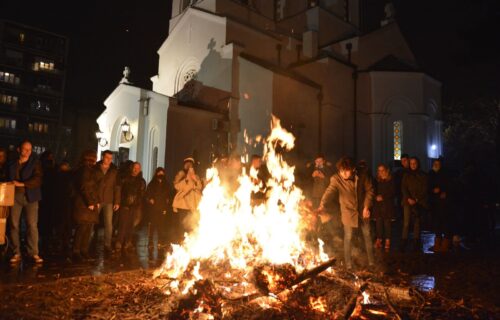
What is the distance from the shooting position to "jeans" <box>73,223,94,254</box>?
25.1 ft

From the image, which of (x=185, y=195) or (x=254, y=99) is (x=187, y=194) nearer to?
(x=185, y=195)

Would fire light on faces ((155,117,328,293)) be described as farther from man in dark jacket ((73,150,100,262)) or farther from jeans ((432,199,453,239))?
jeans ((432,199,453,239))

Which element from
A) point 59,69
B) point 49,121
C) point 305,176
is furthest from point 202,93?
point 59,69

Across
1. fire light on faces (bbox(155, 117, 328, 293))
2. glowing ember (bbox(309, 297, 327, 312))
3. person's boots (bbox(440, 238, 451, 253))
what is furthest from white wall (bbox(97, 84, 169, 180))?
glowing ember (bbox(309, 297, 327, 312))

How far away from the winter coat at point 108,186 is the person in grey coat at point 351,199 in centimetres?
477

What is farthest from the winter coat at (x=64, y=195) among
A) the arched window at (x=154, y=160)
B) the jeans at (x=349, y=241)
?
the arched window at (x=154, y=160)

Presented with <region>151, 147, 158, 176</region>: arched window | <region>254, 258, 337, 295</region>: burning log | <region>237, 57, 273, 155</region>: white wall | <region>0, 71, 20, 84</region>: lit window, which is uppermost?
<region>0, 71, 20, 84</region>: lit window

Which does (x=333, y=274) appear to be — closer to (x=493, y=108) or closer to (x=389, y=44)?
(x=389, y=44)

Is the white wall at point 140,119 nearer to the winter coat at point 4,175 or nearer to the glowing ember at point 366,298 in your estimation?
the winter coat at point 4,175

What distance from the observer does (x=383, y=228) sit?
913 cm

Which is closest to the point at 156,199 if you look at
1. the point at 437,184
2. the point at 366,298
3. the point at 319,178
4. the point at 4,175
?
the point at 4,175

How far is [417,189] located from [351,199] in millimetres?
2748

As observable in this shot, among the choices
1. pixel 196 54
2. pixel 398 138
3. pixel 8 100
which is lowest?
pixel 398 138

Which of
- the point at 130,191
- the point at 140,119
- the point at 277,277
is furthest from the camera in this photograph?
the point at 140,119
